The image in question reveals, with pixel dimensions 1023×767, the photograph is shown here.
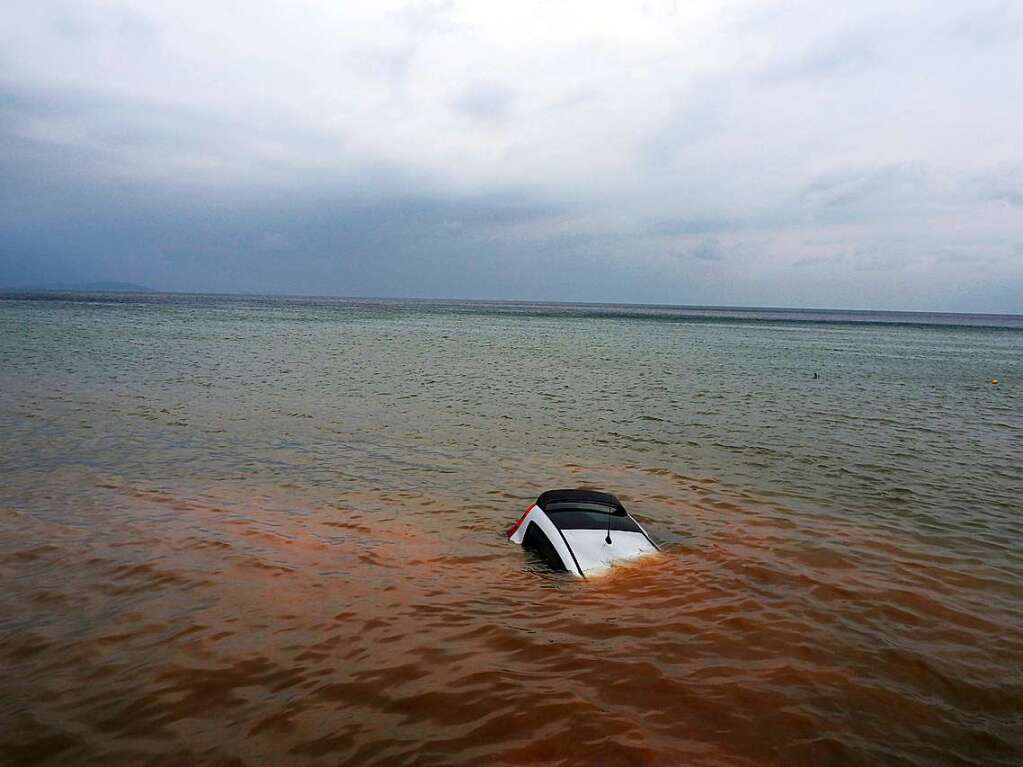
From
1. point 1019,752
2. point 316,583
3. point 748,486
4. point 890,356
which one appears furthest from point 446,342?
point 1019,752

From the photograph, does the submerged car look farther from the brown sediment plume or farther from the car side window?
the brown sediment plume

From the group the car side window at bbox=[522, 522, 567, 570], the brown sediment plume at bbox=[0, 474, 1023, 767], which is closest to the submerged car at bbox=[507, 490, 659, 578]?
the car side window at bbox=[522, 522, 567, 570]

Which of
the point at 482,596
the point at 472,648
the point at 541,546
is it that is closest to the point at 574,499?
the point at 541,546

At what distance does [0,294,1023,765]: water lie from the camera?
6.59 meters

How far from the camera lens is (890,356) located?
6412 centimetres

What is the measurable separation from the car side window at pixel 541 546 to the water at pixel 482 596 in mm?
396

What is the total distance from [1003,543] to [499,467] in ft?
40.2

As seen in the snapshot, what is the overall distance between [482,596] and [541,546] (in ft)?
6.46

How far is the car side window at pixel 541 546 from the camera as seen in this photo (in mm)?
10852

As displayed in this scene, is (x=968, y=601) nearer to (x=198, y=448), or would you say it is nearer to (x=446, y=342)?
(x=198, y=448)

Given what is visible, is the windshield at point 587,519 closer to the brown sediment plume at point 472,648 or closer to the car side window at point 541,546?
the car side window at point 541,546

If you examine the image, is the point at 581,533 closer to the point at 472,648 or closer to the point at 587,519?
the point at 587,519

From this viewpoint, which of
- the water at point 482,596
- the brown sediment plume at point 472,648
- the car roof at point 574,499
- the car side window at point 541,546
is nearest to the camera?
the brown sediment plume at point 472,648

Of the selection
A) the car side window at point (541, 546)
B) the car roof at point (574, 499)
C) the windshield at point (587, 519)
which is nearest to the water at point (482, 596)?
the car side window at point (541, 546)
